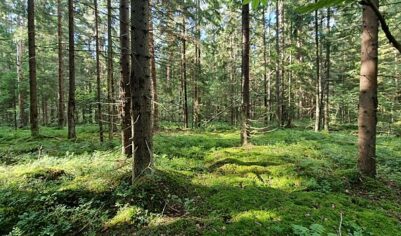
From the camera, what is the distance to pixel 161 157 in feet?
23.7

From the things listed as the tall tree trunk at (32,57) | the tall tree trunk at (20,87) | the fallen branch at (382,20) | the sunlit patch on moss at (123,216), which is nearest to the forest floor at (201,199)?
the sunlit patch on moss at (123,216)

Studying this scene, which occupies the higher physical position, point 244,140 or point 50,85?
point 50,85

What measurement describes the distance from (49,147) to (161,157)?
4.14 metres

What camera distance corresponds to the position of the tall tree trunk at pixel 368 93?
548 cm

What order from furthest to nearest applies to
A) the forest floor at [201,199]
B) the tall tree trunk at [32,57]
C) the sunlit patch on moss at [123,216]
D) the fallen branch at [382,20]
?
the tall tree trunk at [32,57]
the sunlit patch on moss at [123,216]
the forest floor at [201,199]
the fallen branch at [382,20]

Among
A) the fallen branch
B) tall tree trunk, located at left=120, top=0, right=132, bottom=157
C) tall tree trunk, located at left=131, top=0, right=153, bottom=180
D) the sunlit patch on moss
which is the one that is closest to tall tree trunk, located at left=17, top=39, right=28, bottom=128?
tall tree trunk, located at left=120, top=0, right=132, bottom=157

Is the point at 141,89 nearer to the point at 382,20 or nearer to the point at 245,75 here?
the point at 382,20

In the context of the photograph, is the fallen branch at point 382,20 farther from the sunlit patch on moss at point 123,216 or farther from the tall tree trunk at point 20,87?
the tall tree trunk at point 20,87

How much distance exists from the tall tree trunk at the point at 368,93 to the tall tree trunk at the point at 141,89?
4.45m

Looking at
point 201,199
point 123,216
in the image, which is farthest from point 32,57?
point 201,199

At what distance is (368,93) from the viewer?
18.2 feet

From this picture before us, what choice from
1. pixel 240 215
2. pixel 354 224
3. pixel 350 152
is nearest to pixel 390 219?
pixel 354 224

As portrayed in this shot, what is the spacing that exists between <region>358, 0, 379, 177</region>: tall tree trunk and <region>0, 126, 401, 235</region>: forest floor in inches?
16.6

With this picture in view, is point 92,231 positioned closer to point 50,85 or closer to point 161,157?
point 161,157
